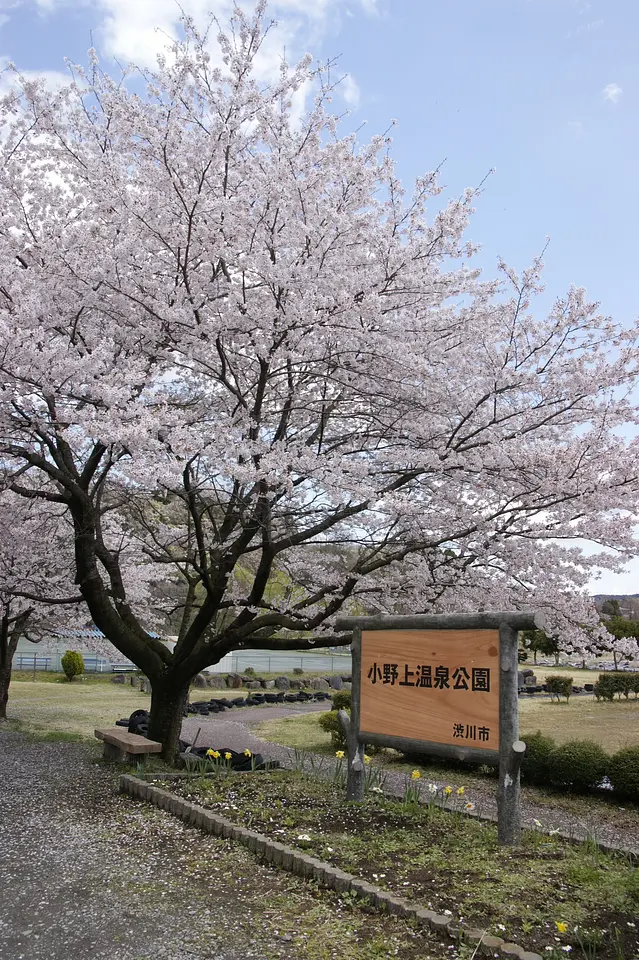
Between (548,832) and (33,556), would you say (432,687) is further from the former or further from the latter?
(33,556)

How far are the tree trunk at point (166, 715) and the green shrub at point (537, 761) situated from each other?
432cm

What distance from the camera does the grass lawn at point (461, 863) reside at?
10.6 feet

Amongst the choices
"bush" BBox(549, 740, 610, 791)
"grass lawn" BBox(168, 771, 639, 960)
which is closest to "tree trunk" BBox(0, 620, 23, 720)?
"grass lawn" BBox(168, 771, 639, 960)

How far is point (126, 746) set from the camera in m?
7.60

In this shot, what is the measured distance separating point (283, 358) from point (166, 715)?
174 inches

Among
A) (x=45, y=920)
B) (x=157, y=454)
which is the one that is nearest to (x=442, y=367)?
(x=157, y=454)

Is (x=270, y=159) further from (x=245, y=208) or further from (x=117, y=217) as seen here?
(x=117, y=217)

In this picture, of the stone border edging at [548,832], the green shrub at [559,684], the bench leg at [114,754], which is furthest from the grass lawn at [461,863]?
the green shrub at [559,684]

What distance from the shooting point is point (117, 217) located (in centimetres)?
652

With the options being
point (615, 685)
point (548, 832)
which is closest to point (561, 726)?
point (615, 685)

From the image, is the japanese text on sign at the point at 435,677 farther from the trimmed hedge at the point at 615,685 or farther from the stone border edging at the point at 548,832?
the trimmed hedge at the point at 615,685

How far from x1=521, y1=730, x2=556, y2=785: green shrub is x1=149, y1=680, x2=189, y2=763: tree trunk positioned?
432cm

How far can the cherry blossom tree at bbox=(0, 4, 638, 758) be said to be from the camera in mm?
6020

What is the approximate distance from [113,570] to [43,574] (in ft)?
12.9
